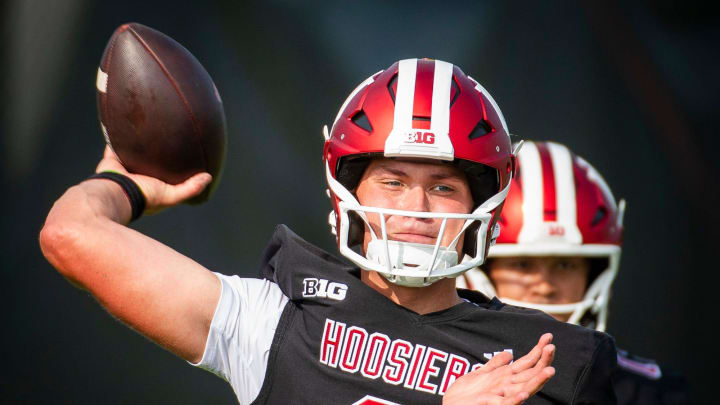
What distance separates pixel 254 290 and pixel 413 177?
0.45 meters

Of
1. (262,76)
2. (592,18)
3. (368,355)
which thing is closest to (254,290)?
(368,355)

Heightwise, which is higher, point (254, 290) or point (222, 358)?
point (254, 290)

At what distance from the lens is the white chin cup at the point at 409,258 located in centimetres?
191

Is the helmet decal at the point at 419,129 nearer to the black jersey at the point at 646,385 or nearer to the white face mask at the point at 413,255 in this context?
the white face mask at the point at 413,255

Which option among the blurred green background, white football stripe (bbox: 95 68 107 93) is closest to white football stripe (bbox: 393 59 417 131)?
white football stripe (bbox: 95 68 107 93)

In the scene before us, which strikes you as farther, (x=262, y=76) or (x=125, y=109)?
(x=262, y=76)

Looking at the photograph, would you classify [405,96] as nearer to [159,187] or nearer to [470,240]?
[470,240]

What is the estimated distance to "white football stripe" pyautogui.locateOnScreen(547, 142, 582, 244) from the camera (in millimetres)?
3035

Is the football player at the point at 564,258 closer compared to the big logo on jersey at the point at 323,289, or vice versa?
the big logo on jersey at the point at 323,289

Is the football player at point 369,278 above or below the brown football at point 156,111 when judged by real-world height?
below

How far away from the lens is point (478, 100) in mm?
2156

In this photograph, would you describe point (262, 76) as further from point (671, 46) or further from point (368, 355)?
point (368, 355)

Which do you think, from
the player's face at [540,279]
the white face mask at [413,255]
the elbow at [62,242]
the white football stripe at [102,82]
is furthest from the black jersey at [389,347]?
the player's face at [540,279]

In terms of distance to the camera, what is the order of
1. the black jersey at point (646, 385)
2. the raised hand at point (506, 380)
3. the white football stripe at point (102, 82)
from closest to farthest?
the raised hand at point (506, 380), the white football stripe at point (102, 82), the black jersey at point (646, 385)
